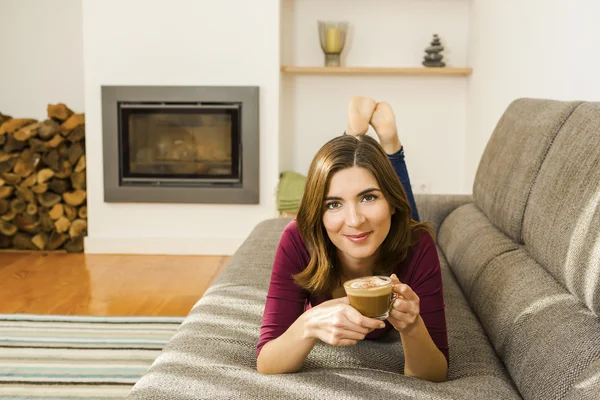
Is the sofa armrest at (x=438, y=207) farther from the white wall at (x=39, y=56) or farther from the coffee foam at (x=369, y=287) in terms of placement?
the white wall at (x=39, y=56)

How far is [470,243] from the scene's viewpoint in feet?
7.41

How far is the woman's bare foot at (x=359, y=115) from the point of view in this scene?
2318 millimetres

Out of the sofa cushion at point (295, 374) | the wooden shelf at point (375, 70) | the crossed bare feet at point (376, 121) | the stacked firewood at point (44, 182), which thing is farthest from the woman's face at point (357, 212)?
the stacked firewood at point (44, 182)

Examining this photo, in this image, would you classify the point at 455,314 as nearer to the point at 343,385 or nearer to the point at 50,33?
the point at 343,385

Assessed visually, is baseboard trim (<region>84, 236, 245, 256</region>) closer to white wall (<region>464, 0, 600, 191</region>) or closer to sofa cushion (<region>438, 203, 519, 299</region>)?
white wall (<region>464, 0, 600, 191</region>)

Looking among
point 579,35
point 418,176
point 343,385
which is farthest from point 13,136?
point 343,385

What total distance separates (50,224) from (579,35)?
342 centimetres

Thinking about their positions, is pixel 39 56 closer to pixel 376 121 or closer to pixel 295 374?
pixel 376 121

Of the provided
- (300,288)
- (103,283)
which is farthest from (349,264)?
(103,283)

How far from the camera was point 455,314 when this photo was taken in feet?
6.14

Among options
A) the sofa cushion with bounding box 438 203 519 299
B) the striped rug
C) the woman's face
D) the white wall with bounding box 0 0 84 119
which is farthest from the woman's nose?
the white wall with bounding box 0 0 84 119

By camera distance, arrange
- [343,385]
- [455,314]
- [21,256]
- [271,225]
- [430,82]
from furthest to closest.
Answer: [430,82] < [21,256] < [271,225] < [455,314] < [343,385]

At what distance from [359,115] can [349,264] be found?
0.88 m

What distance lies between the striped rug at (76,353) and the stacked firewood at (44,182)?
4.80ft
